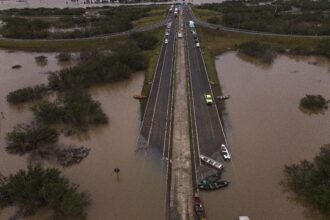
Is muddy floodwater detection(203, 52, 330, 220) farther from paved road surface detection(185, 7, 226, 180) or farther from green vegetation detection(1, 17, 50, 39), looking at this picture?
green vegetation detection(1, 17, 50, 39)

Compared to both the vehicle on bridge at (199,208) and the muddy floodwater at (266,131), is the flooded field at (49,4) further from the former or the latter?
the vehicle on bridge at (199,208)

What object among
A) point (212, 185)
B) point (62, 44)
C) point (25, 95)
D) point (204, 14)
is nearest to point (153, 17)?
point (204, 14)

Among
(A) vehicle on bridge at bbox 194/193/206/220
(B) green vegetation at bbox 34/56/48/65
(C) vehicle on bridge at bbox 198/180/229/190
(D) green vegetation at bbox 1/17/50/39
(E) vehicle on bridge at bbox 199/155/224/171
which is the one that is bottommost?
(A) vehicle on bridge at bbox 194/193/206/220

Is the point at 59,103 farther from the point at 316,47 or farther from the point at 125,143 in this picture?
the point at 316,47

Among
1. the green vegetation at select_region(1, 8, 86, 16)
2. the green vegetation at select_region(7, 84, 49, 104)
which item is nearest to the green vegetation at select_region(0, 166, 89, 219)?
the green vegetation at select_region(7, 84, 49, 104)

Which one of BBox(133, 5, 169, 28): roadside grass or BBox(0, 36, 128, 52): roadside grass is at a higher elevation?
BBox(133, 5, 169, 28): roadside grass

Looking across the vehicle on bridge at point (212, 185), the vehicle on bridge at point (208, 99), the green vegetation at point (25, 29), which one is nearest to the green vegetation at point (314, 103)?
the vehicle on bridge at point (208, 99)

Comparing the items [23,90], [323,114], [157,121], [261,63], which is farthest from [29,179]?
[261,63]
